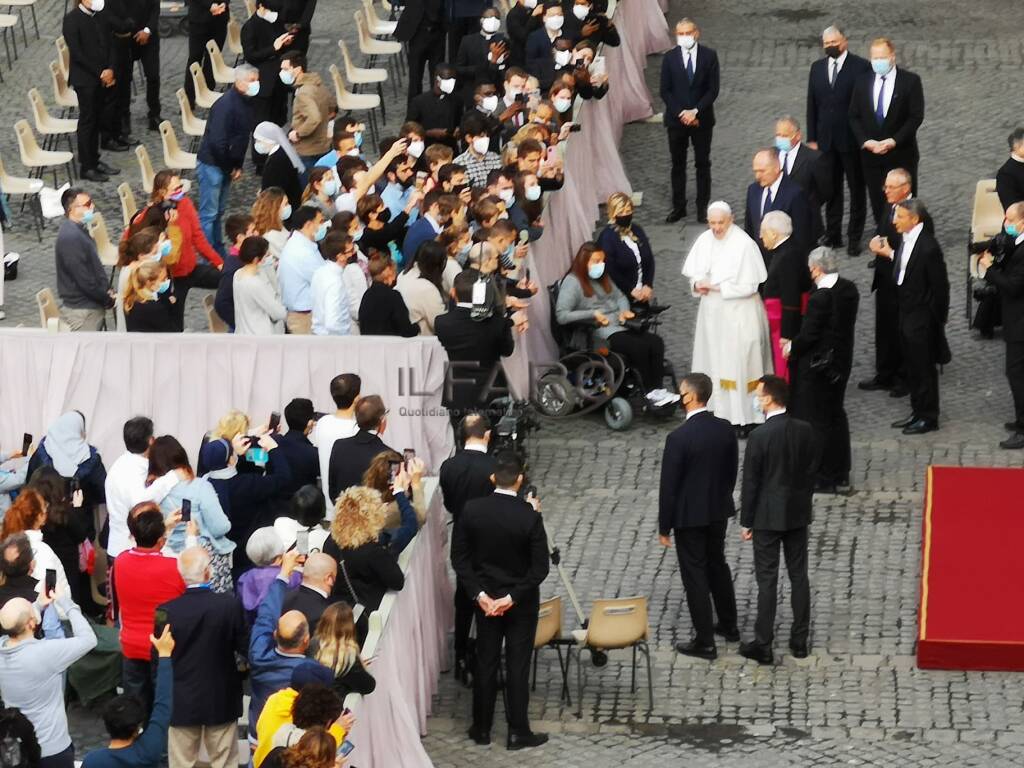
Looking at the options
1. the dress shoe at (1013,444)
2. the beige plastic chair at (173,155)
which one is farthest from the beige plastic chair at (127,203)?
the dress shoe at (1013,444)

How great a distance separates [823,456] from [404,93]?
32.1 feet

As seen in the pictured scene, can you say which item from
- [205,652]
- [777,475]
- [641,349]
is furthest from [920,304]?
[205,652]

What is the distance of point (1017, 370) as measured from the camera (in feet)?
52.5

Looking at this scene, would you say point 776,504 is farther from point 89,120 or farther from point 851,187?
point 89,120

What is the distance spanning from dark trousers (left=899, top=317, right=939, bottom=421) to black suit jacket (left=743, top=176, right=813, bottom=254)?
1052 mm

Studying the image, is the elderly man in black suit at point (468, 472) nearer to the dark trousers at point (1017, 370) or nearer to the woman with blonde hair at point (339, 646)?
the woman with blonde hair at point (339, 646)

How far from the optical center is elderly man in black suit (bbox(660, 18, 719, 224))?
1984 centimetres

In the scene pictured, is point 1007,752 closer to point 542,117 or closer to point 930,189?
point 542,117

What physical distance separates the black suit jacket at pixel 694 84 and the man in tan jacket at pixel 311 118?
10.0ft

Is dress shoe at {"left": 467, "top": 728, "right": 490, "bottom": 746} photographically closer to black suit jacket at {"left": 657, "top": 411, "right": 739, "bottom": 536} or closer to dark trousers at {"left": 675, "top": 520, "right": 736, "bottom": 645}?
dark trousers at {"left": 675, "top": 520, "right": 736, "bottom": 645}

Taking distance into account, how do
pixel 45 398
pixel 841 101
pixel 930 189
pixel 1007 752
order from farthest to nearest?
pixel 930 189, pixel 841 101, pixel 45 398, pixel 1007 752

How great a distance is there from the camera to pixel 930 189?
20797mm

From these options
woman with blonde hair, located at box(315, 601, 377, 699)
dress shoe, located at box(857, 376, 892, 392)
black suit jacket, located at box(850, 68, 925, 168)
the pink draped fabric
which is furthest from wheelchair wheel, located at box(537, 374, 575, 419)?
woman with blonde hair, located at box(315, 601, 377, 699)

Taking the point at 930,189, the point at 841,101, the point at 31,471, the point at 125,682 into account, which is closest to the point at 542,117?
the point at 841,101
